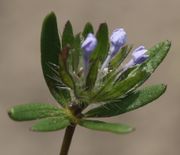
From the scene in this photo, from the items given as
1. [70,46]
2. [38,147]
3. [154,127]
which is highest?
[70,46]

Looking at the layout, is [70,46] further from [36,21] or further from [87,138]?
[36,21]

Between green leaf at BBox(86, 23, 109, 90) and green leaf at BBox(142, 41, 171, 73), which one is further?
green leaf at BBox(142, 41, 171, 73)

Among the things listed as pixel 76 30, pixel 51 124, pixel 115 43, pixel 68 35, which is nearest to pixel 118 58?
pixel 115 43

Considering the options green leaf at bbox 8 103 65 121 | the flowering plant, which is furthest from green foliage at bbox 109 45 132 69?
green leaf at bbox 8 103 65 121

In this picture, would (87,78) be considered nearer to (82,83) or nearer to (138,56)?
(82,83)

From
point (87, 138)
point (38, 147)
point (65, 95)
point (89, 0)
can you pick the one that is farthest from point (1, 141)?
point (65, 95)

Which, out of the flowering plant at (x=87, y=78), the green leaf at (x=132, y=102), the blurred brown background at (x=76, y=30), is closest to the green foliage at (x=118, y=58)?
the flowering plant at (x=87, y=78)

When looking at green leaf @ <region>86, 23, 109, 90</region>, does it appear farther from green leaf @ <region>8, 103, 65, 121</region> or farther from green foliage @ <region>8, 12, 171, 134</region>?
green leaf @ <region>8, 103, 65, 121</region>
